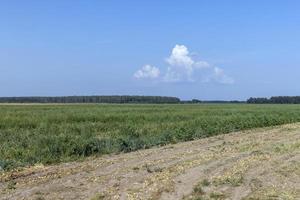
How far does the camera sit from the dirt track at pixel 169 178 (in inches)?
429

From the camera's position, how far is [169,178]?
12.4 m

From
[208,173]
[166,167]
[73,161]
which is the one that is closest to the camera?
[208,173]

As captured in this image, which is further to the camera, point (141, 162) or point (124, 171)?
point (141, 162)

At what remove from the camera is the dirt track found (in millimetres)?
10891

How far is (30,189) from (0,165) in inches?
177

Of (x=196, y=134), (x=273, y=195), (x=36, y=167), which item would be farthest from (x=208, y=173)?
(x=196, y=134)

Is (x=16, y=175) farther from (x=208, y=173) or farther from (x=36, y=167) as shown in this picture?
(x=208, y=173)

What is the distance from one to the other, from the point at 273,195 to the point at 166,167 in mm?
3922

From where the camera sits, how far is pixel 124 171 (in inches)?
539

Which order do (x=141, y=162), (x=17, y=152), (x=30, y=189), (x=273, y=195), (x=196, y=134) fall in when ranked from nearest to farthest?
(x=273, y=195)
(x=30, y=189)
(x=141, y=162)
(x=17, y=152)
(x=196, y=134)

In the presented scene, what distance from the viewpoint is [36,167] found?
16.1 meters

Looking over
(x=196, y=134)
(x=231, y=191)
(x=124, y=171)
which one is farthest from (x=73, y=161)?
(x=196, y=134)

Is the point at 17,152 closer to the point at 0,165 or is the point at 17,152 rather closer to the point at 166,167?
the point at 0,165

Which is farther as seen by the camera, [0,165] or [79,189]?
[0,165]
